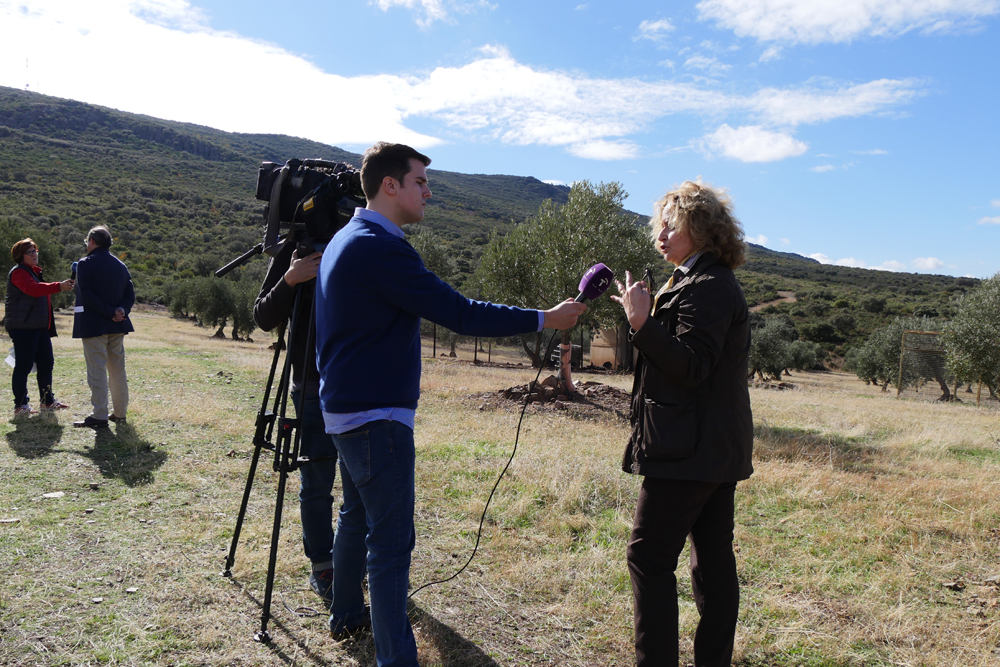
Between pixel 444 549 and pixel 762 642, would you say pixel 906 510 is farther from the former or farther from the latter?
pixel 444 549

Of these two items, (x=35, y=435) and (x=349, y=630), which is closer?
(x=349, y=630)

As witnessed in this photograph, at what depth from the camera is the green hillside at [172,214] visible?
5753 centimetres

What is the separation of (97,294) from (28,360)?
1.79m

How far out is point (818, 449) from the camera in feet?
30.1

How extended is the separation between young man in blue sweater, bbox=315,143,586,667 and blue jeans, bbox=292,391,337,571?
927 millimetres

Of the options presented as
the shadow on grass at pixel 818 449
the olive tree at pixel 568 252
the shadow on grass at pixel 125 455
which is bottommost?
the shadow on grass at pixel 125 455

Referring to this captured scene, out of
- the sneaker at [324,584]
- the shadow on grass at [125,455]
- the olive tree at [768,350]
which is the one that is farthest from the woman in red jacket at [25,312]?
the olive tree at [768,350]

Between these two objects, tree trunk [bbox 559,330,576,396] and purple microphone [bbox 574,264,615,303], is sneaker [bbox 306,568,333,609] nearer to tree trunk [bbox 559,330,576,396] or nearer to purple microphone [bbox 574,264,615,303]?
purple microphone [bbox 574,264,615,303]

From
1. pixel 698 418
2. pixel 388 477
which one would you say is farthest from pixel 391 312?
pixel 698 418

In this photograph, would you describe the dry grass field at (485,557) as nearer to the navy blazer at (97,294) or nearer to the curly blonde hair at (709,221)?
the navy blazer at (97,294)

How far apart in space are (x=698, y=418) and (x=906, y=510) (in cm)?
437

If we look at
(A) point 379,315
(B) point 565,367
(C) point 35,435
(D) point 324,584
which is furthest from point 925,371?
(C) point 35,435

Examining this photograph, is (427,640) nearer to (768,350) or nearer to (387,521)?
(387,521)

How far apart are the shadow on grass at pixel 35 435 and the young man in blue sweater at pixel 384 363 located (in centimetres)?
552
